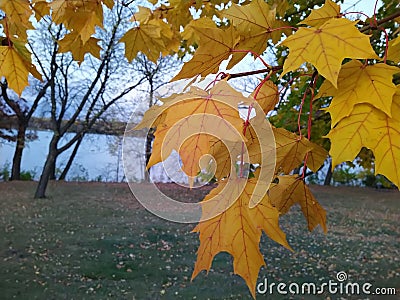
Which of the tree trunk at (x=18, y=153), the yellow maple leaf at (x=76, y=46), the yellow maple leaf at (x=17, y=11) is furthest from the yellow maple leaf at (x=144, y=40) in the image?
the tree trunk at (x=18, y=153)

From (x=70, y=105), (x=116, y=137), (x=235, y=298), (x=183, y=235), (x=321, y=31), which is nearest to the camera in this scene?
(x=321, y=31)

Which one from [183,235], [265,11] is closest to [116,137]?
[183,235]

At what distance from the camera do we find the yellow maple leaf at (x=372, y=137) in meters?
0.21

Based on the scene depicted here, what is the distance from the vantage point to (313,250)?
8.94 ft

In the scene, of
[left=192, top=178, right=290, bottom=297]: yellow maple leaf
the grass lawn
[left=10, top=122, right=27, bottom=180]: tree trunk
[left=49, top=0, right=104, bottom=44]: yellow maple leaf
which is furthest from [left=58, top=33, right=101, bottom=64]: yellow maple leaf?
[left=10, top=122, right=27, bottom=180]: tree trunk

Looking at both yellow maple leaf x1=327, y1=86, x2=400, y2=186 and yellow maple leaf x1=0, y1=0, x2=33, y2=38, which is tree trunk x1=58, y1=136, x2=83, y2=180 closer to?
yellow maple leaf x1=0, y1=0, x2=33, y2=38

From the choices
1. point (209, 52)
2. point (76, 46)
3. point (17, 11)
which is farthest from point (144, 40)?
point (209, 52)

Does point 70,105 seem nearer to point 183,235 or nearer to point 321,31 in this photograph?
point 183,235

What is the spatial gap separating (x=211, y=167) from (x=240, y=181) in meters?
0.03

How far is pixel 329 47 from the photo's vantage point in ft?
0.75

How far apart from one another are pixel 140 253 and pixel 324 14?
8.07ft

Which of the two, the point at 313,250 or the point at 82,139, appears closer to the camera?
the point at 313,250

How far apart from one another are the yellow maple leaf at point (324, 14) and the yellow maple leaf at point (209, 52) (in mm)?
57

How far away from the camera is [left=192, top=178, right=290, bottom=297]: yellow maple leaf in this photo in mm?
248
